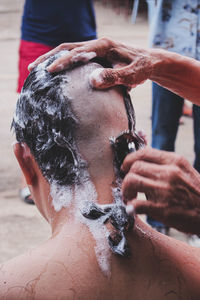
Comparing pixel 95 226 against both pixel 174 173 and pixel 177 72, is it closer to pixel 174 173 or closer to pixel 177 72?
pixel 174 173

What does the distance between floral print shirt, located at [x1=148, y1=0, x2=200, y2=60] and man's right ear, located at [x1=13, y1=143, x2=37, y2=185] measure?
1.72 meters

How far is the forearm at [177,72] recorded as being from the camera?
1.90 metres

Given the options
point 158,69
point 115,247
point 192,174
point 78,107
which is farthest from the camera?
point 158,69

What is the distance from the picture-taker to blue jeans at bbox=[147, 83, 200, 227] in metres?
3.12

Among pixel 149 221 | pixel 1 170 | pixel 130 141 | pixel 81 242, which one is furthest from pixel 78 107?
pixel 1 170

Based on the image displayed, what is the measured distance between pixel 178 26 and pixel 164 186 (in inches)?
83.5

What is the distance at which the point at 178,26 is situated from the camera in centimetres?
299

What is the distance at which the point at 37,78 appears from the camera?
5.17ft

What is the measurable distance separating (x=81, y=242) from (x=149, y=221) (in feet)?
6.47

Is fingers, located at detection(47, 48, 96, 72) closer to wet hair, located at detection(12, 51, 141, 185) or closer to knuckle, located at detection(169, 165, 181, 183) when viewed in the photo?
wet hair, located at detection(12, 51, 141, 185)

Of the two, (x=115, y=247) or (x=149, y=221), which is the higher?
(x=115, y=247)

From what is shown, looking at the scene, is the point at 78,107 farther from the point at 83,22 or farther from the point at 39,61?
the point at 83,22

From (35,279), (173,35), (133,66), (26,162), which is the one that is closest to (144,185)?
(35,279)

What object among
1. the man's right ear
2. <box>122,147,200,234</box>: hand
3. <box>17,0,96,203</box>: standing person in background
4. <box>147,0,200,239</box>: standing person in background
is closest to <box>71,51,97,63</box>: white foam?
the man's right ear
